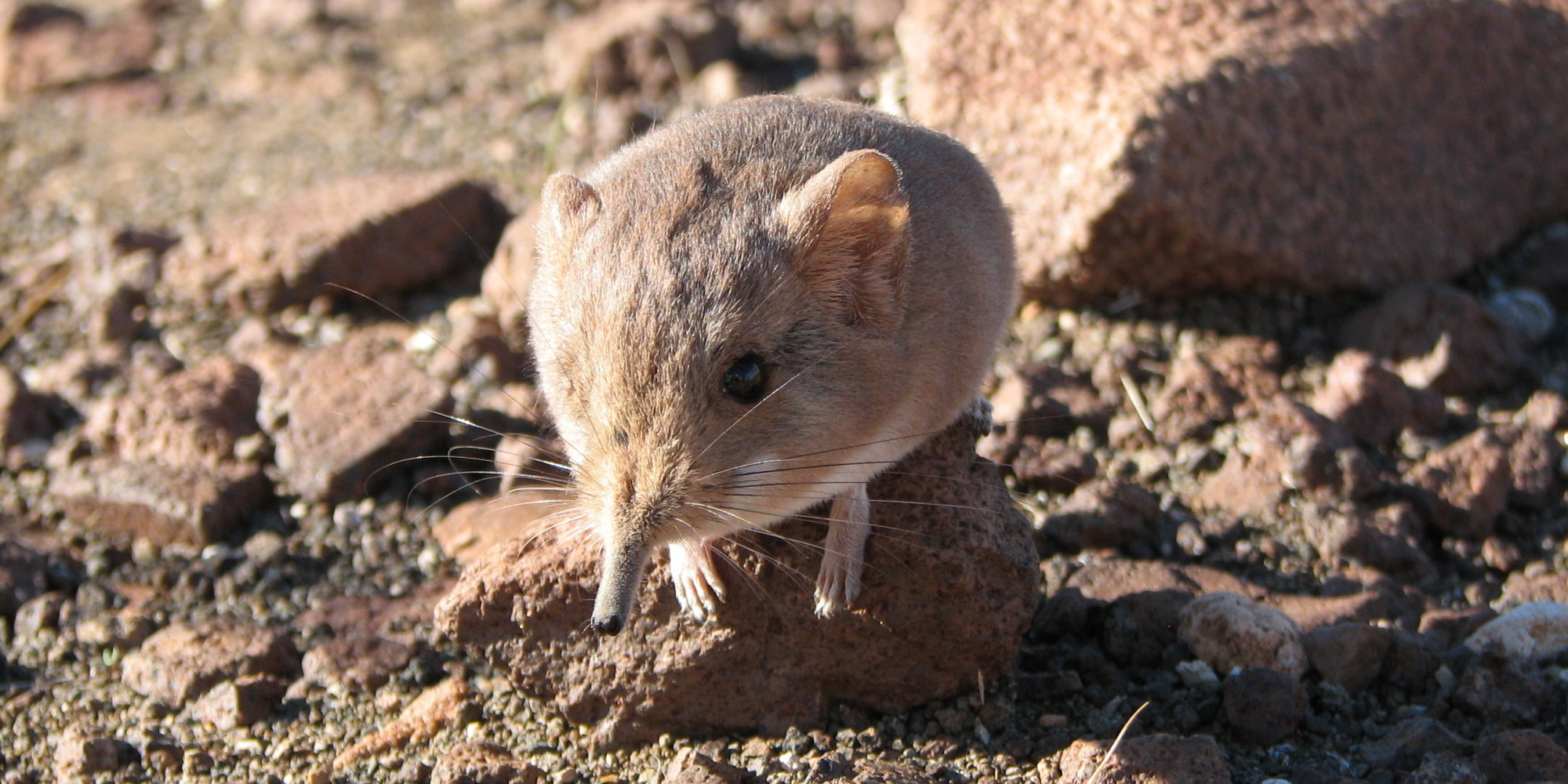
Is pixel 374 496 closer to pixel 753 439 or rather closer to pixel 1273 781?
pixel 753 439

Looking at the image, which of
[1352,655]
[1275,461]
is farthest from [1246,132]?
[1352,655]

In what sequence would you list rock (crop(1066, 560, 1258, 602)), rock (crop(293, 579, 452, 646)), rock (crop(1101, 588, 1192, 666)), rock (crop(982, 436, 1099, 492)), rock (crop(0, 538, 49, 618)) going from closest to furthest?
1. rock (crop(1101, 588, 1192, 666))
2. rock (crop(1066, 560, 1258, 602))
3. rock (crop(293, 579, 452, 646))
4. rock (crop(0, 538, 49, 618))
5. rock (crop(982, 436, 1099, 492))

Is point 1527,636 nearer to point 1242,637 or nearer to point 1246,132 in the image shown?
point 1242,637

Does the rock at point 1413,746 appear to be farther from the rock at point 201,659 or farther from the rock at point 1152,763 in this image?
the rock at point 201,659

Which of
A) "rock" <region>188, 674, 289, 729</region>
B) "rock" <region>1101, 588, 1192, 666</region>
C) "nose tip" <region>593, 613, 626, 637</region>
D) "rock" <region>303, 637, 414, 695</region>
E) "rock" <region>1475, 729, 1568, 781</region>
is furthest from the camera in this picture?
"rock" <region>303, 637, 414, 695</region>

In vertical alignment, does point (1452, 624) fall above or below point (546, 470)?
below

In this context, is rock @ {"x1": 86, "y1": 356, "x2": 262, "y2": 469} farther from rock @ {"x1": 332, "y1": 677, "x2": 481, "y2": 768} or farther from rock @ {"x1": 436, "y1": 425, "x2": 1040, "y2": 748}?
rock @ {"x1": 436, "y1": 425, "x2": 1040, "y2": 748}

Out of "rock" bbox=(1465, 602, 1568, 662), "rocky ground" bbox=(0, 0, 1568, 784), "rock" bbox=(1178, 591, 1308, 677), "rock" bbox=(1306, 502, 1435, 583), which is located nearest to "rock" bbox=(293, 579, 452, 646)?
"rocky ground" bbox=(0, 0, 1568, 784)
